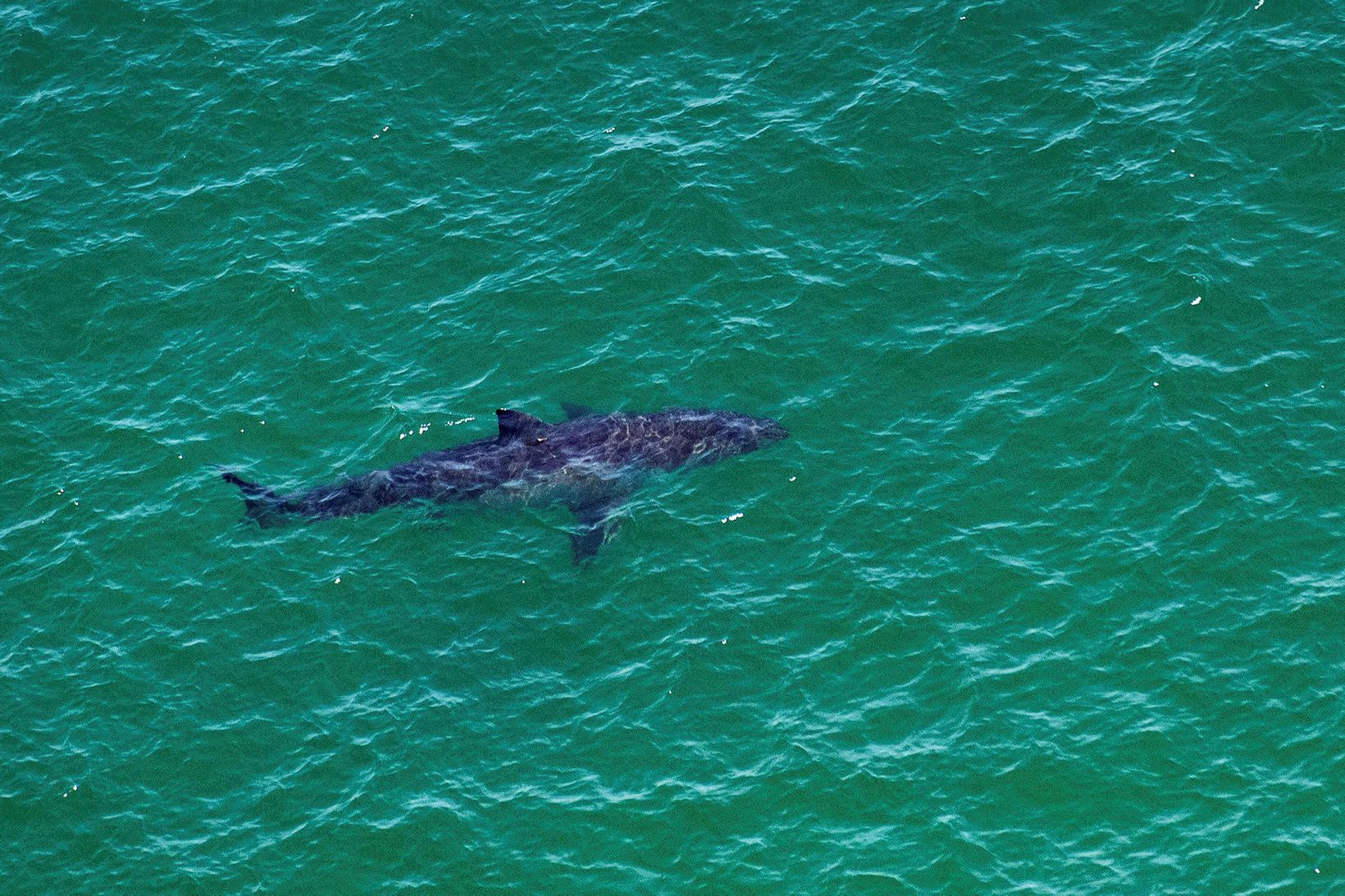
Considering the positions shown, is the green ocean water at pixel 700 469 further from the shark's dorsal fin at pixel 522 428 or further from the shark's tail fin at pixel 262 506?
the shark's dorsal fin at pixel 522 428

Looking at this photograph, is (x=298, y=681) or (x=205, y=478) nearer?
(x=298, y=681)

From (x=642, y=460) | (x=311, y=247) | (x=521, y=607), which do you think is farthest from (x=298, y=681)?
(x=311, y=247)

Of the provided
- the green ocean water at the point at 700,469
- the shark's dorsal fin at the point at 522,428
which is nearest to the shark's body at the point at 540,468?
the shark's dorsal fin at the point at 522,428

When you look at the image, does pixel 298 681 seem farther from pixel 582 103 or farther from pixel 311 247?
pixel 582 103

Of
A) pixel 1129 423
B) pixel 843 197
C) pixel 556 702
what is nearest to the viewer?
pixel 556 702

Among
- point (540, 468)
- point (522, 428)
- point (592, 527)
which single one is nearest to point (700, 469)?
point (592, 527)
